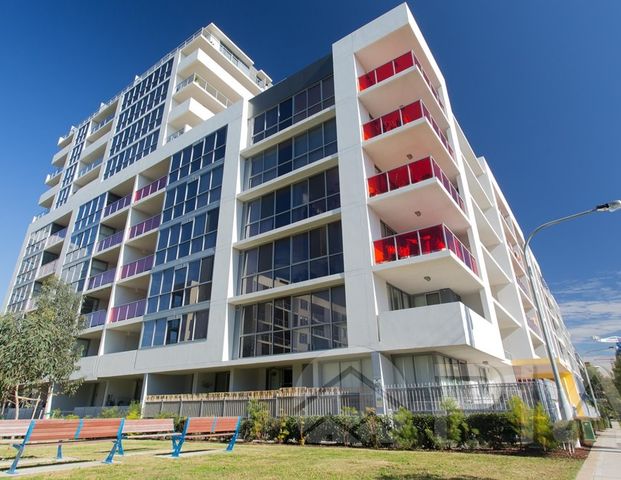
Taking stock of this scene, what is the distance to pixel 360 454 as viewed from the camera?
11.3 m

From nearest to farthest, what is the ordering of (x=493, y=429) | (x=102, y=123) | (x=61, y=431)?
(x=61, y=431), (x=493, y=429), (x=102, y=123)

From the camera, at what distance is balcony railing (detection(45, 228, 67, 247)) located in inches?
1545

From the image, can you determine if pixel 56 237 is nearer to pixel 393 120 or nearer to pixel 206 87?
pixel 206 87

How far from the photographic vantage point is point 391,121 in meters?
20.5

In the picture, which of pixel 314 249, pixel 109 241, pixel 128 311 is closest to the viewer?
pixel 314 249

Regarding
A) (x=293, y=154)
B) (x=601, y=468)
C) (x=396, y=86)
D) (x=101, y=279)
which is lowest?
(x=601, y=468)

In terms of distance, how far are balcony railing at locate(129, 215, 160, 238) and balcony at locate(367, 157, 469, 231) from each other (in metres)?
17.8

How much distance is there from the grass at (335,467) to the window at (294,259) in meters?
9.40

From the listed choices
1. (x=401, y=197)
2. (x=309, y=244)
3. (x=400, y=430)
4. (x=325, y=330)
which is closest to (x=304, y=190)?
(x=309, y=244)

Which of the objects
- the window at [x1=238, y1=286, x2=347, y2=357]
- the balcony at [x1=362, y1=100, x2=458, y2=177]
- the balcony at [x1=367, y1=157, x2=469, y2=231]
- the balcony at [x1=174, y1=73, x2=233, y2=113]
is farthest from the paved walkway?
the balcony at [x1=174, y1=73, x2=233, y2=113]

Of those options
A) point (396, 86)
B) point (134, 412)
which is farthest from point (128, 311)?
point (396, 86)

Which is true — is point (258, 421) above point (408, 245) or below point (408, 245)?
below

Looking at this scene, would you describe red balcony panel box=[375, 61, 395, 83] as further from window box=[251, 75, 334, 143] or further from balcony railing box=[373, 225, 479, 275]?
balcony railing box=[373, 225, 479, 275]

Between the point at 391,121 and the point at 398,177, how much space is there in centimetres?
347
